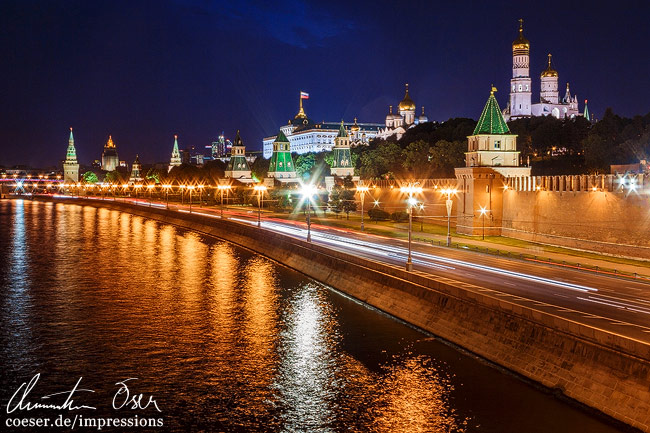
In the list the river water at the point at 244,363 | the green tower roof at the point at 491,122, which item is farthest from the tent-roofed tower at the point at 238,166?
the river water at the point at 244,363

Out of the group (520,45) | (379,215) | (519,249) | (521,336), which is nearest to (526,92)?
(520,45)

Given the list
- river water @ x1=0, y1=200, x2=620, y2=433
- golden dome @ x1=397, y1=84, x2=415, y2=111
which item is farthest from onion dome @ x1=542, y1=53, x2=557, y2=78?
river water @ x1=0, y1=200, x2=620, y2=433

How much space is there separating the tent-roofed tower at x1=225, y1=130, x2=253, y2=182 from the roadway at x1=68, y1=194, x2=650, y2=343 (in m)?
101

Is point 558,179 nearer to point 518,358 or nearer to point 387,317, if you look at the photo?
point 387,317

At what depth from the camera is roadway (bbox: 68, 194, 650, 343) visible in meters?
21.9

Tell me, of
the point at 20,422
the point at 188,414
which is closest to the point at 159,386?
the point at 188,414

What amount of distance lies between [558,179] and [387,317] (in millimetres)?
25531

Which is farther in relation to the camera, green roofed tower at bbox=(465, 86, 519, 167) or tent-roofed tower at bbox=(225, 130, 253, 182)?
tent-roofed tower at bbox=(225, 130, 253, 182)

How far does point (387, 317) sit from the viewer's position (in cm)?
2891

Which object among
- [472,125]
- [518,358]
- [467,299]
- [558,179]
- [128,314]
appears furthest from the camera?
[472,125]
